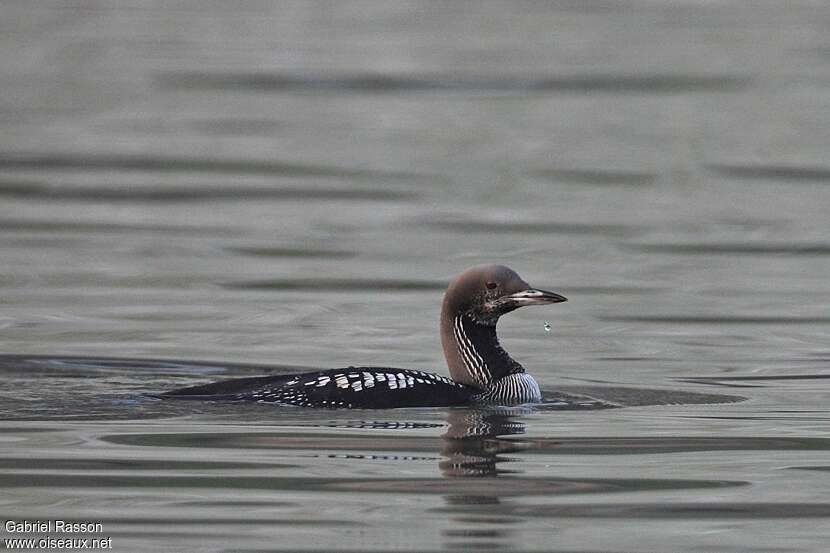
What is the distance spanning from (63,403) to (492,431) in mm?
2055

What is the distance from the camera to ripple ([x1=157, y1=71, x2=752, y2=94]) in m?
27.6

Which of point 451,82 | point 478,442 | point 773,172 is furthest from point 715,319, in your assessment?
point 451,82

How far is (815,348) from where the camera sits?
12.5 metres

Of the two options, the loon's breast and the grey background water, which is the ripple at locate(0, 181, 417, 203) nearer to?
the grey background water

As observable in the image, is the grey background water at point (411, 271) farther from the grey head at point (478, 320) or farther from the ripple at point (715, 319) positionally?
the grey head at point (478, 320)

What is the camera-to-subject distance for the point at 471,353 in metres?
10.7

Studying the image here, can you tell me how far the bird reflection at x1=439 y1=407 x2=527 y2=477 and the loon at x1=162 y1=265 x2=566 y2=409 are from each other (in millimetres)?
184

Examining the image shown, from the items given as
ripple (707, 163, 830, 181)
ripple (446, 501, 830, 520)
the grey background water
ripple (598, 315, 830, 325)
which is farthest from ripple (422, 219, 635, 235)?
ripple (446, 501, 830, 520)

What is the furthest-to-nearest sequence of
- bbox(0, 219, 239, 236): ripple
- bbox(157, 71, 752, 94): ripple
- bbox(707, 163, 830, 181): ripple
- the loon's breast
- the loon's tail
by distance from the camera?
bbox(157, 71, 752, 94): ripple < bbox(707, 163, 830, 181): ripple < bbox(0, 219, 239, 236): ripple < the loon's tail < the loon's breast

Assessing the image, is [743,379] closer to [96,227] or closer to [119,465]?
[119,465]

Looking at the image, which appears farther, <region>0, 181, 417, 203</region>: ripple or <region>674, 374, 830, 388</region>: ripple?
<region>0, 181, 417, 203</region>: ripple

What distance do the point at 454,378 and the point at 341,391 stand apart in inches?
36.5

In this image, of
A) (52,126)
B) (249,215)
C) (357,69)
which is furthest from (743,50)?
(249,215)

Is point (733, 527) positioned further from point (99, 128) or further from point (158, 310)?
point (99, 128)
